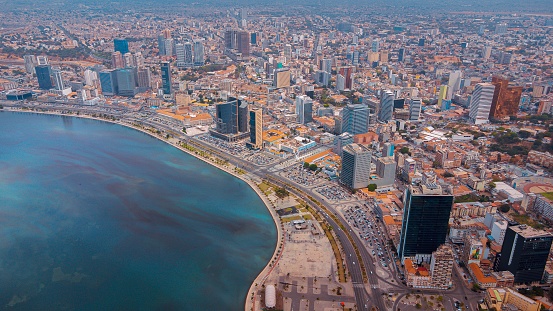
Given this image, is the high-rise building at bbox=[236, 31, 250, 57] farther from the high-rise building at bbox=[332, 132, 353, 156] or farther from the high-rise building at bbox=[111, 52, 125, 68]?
the high-rise building at bbox=[332, 132, 353, 156]

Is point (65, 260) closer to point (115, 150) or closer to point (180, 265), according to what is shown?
point (180, 265)

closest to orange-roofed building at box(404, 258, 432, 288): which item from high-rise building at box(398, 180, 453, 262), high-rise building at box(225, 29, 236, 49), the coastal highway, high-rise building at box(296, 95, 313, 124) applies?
high-rise building at box(398, 180, 453, 262)

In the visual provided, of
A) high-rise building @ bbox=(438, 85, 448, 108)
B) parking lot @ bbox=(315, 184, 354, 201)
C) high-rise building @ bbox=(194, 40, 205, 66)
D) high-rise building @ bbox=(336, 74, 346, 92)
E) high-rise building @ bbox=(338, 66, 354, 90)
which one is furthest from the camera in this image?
high-rise building @ bbox=(194, 40, 205, 66)

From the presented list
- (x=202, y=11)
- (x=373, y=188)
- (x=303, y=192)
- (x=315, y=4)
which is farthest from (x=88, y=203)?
(x=315, y=4)

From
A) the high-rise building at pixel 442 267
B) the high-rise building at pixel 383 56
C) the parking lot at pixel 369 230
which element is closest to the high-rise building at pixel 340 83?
the high-rise building at pixel 383 56

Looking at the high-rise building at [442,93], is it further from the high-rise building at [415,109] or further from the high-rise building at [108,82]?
the high-rise building at [108,82]

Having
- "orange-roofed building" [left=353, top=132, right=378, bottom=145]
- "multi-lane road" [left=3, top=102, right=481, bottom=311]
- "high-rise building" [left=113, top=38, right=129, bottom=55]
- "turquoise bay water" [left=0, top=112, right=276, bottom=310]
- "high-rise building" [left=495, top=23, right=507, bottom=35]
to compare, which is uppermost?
"high-rise building" [left=495, top=23, right=507, bottom=35]

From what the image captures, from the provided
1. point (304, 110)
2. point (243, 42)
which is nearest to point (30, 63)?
point (243, 42)

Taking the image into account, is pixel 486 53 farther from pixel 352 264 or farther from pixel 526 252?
pixel 352 264
